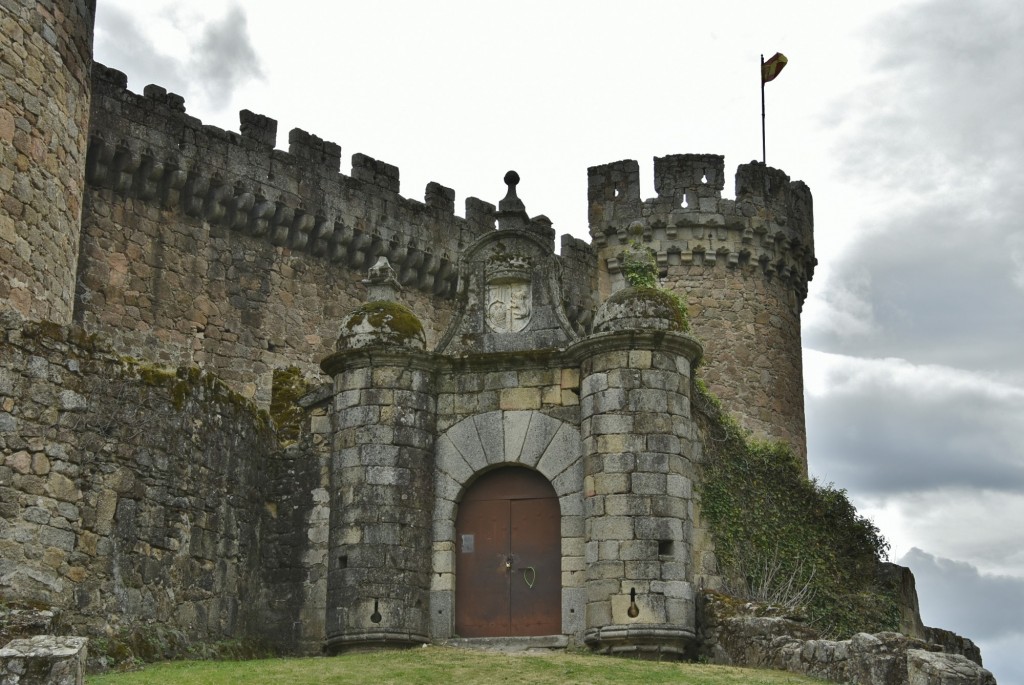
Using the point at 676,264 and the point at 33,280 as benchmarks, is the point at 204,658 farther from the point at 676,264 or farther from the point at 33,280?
the point at 676,264

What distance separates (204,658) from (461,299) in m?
5.36

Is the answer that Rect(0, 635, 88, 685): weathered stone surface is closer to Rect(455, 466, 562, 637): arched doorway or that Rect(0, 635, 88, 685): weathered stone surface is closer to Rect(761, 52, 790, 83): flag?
Rect(455, 466, 562, 637): arched doorway

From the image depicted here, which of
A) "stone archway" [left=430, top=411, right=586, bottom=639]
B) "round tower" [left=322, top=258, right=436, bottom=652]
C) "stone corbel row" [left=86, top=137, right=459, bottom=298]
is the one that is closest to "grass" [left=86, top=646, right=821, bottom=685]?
"round tower" [left=322, top=258, right=436, bottom=652]

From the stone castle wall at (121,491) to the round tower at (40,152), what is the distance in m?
3.03

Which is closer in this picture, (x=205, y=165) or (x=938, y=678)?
(x=938, y=678)

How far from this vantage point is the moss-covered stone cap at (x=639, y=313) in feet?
63.8

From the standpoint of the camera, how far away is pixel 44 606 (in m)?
15.8

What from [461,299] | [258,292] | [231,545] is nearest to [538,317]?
[461,299]

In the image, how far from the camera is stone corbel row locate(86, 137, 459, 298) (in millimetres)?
26922

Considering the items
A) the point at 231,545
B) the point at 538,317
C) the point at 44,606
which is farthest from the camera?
the point at 538,317

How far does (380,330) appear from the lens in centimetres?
Result: 2012

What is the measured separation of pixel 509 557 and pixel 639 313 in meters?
3.07

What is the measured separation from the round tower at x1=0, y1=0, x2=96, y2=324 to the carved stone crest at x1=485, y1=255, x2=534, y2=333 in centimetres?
519

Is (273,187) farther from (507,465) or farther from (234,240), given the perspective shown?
(507,465)
